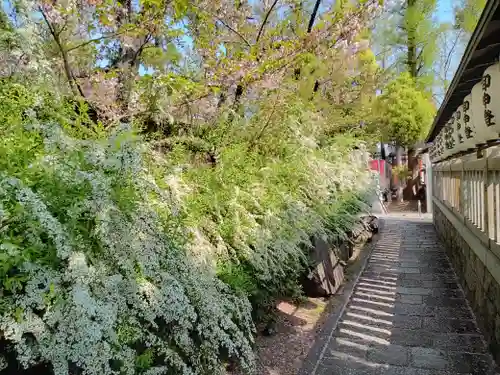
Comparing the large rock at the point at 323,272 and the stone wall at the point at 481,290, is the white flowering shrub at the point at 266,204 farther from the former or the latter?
the stone wall at the point at 481,290

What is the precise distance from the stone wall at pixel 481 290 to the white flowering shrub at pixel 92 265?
2266 millimetres

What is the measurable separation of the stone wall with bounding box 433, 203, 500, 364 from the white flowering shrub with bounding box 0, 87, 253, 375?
2.27m

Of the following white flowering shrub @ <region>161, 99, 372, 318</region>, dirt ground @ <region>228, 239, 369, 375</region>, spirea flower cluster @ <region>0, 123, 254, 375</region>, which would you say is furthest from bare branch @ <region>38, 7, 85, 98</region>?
dirt ground @ <region>228, 239, 369, 375</region>

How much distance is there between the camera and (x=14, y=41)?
9.30 feet

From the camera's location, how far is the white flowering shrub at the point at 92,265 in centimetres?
139

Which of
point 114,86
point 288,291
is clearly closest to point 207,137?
point 114,86

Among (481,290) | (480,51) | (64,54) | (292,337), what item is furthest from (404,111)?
(64,54)

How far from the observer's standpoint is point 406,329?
4008 mm

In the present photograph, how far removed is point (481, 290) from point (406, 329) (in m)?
0.79

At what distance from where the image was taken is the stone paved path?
3.27 m

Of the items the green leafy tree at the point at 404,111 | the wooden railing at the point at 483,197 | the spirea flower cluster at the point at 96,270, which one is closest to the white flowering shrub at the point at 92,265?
the spirea flower cluster at the point at 96,270

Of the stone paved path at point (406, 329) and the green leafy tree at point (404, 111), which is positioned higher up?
the green leafy tree at point (404, 111)

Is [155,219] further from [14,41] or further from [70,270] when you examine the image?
[14,41]

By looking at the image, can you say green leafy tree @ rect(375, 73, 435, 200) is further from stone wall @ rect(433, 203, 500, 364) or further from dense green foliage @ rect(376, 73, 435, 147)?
stone wall @ rect(433, 203, 500, 364)
